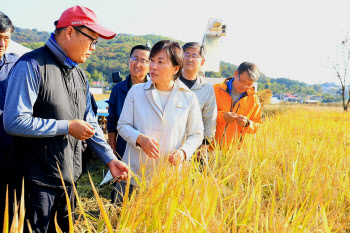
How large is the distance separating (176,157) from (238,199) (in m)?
0.39

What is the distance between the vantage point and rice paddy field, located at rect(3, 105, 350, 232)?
101 centimetres

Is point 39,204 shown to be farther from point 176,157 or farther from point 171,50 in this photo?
point 171,50

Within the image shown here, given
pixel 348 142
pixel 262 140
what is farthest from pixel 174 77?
pixel 348 142

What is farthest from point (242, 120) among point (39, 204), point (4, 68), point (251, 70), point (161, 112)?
point (4, 68)

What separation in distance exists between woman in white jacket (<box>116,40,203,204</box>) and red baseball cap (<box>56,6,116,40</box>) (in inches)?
16.4

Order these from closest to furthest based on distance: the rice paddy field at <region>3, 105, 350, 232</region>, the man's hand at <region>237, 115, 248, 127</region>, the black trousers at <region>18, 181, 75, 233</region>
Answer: the rice paddy field at <region>3, 105, 350, 232</region>
the black trousers at <region>18, 181, 75, 233</region>
the man's hand at <region>237, 115, 248, 127</region>

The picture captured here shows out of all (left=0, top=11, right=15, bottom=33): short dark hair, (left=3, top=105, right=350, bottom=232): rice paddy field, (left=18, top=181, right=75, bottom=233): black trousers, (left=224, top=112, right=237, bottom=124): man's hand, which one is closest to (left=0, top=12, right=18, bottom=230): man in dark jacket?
(left=0, top=11, right=15, bottom=33): short dark hair

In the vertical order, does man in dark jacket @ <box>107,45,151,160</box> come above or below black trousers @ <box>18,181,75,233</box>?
above

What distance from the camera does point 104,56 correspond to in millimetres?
105812

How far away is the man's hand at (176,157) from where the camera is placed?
148 cm

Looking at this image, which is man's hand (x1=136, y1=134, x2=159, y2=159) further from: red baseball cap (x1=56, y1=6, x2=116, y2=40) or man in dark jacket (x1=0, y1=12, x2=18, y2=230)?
man in dark jacket (x1=0, y1=12, x2=18, y2=230)

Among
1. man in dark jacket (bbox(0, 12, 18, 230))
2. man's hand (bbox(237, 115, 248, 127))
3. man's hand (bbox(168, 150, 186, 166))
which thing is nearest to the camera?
man's hand (bbox(168, 150, 186, 166))

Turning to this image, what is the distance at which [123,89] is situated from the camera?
2.72 m

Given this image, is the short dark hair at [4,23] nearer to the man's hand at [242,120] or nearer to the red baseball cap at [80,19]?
the red baseball cap at [80,19]
